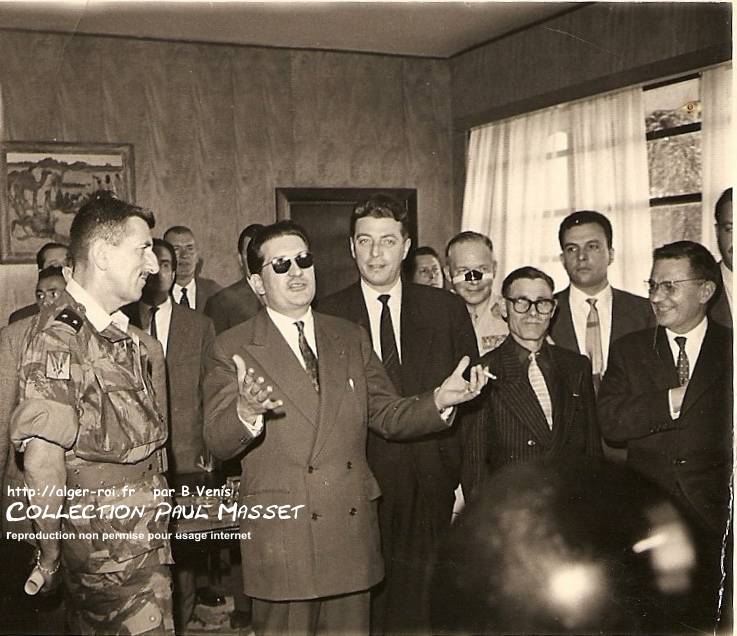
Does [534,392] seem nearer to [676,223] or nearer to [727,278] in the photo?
[727,278]

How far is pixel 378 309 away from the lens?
8.36ft

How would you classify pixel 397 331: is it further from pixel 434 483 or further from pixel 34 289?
pixel 34 289

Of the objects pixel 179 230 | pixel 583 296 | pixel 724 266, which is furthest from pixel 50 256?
pixel 724 266

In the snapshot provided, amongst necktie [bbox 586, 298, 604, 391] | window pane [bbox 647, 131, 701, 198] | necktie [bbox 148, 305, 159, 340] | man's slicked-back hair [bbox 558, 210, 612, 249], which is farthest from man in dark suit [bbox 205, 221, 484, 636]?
window pane [bbox 647, 131, 701, 198]

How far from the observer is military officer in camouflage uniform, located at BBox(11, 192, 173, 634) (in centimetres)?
182

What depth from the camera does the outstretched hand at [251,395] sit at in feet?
5.84

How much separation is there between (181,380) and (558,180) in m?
2.48

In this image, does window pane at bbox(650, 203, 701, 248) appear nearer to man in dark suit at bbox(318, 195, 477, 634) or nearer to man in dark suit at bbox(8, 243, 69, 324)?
man in dark suit at bbox(318, 195, 477, 634)

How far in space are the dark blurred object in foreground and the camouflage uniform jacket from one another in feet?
2.78

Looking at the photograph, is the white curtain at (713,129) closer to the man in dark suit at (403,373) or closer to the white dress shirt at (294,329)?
the man in dark suit at (403,373)

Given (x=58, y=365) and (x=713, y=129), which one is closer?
(x=58, y=365)

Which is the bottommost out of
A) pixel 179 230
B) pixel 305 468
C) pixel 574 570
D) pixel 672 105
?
pixel 574 570

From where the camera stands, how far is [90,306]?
1.92m

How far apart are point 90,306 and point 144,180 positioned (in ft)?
7.02
